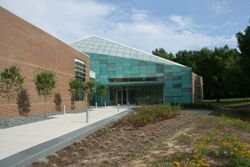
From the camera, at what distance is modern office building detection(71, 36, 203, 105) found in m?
45.6

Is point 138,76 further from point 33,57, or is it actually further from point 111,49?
point 33,57

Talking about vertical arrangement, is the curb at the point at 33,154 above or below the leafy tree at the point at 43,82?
below

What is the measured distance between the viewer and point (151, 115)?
1584 cm

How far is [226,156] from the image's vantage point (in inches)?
277

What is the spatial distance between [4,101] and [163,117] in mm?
9829

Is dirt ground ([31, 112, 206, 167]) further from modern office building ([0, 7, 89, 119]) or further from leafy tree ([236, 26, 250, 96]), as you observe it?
leafy tree ([236, 26, 250, 96])

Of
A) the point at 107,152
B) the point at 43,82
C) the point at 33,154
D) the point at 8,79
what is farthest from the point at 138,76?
the point at 33,154

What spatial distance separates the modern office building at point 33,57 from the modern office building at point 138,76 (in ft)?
47.2

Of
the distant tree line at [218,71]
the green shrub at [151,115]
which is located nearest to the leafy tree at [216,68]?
the distant tree line at [218,71]

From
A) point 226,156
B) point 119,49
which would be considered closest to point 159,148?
point 226,156

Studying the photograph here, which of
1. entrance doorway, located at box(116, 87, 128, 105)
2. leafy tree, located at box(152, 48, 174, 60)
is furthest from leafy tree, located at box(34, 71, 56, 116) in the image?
leafy tree, located at box(152, 48, 174, 60)

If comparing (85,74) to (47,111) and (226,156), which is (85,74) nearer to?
(47,111)

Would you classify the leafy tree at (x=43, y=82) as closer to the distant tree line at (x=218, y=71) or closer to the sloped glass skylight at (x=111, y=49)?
the sloped glass skylight at (x=111, y=49)

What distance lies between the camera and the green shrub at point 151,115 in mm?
15172
